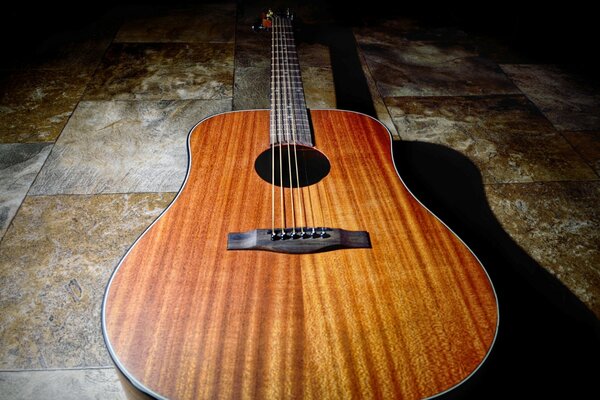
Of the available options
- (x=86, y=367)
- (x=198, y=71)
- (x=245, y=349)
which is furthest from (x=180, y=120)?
(x=245, y=349)

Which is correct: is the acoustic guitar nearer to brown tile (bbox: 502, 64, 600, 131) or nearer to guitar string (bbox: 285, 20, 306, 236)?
guitar string (bbox: 285, 20, 306, 236)

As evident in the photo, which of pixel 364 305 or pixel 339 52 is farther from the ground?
pixel 339 52

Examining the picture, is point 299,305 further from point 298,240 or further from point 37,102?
point 37,102

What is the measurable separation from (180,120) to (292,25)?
71 centimetres

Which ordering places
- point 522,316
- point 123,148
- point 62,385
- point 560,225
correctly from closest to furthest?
point 62,385, point 522,316, point 560,225, point 123,148

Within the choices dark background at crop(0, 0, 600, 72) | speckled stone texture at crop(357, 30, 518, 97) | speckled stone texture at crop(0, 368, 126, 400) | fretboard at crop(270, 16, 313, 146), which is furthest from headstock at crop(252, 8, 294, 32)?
speckled stone texture at crop(0, 368, 126, 400)

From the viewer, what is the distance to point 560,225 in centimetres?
146

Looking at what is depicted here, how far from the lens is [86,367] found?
104cm

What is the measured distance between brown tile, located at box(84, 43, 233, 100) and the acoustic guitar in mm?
1172

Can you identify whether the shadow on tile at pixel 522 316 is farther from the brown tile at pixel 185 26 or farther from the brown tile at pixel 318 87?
the brown tile at pixel 185 26

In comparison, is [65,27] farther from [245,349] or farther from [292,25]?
[245,349]

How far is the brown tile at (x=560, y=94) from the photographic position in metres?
1.99

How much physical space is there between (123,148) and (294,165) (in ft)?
3.37

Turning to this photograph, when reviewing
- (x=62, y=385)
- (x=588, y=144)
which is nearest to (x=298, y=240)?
(x=62, y=385)
